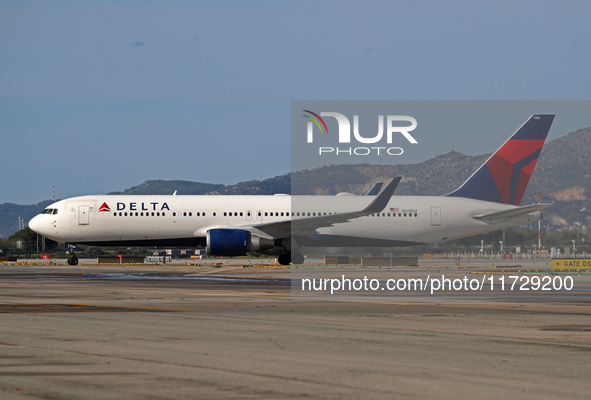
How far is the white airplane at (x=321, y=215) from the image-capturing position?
48.0m

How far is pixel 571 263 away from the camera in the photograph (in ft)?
149

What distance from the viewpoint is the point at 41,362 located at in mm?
10727

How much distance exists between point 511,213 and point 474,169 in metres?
8.33

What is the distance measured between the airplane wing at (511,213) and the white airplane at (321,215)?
0.07 metres

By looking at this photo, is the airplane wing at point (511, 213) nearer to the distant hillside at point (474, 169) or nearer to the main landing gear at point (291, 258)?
the distant hillside at point (474, 169)

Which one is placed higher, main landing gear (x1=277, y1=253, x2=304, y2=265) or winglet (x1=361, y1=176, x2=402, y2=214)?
winglet (x1=361, y1=176, x2=402, y2=214)

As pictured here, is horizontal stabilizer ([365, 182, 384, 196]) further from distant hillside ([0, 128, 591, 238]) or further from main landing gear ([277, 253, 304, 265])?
main landing gear ([277, 253, 304, 265])

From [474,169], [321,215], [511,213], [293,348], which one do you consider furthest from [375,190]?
[293,348]

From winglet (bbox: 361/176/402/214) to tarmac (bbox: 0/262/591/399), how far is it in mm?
19406

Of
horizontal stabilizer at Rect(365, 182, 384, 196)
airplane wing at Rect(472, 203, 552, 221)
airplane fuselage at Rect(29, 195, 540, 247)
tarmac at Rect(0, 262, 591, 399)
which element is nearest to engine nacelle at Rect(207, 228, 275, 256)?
airplane fuselage at Rect(29, 195, 540, 247)

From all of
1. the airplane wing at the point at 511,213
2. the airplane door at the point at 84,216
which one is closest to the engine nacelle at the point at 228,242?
the airplane door at the point at 84,216

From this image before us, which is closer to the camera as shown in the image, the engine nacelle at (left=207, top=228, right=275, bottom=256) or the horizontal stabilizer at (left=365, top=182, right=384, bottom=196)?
the engine nacelle at (left=207, top=228, right=275, bottom=256)

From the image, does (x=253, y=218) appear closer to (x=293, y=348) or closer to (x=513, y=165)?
(x=513, y=165)

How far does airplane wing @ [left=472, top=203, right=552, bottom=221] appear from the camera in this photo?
44956 millimetres
